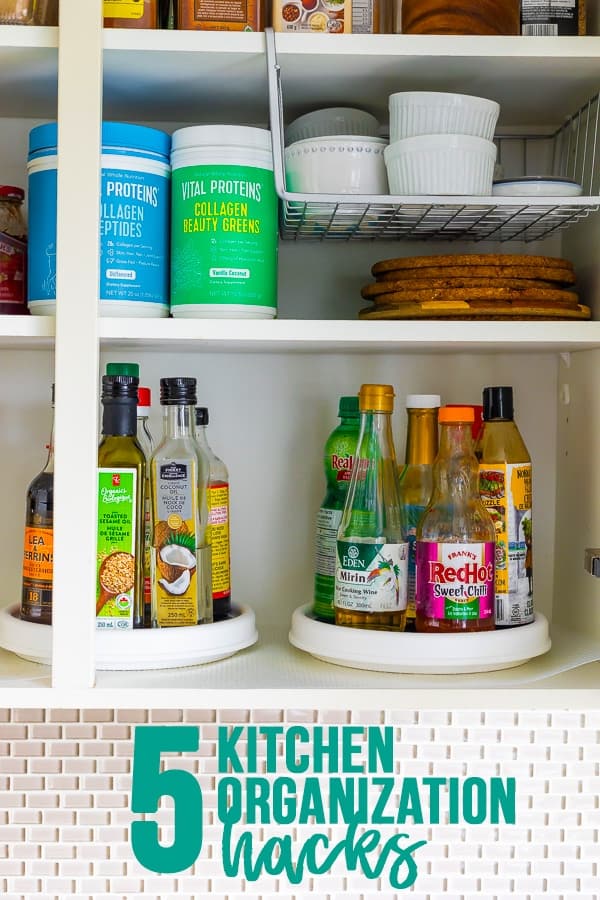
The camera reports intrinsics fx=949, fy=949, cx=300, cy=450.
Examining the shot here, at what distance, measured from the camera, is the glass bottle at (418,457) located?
1079 mm

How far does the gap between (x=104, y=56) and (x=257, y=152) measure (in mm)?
186

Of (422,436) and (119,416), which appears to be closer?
(119,416)

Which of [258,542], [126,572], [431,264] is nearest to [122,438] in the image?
[126,572]

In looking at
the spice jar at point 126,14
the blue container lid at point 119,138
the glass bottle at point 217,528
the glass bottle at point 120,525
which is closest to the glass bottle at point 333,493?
the glass bottle at point 217,528

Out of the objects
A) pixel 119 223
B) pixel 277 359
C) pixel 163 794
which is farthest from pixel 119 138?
pixel 163 794

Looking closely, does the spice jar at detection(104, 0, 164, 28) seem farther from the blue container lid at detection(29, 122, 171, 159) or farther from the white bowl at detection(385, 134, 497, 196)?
the white bowl at detection(385, 134, 497, 196)

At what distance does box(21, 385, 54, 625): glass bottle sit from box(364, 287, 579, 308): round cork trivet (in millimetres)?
450

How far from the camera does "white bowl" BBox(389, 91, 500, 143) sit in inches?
37.4

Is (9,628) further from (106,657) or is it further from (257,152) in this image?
(257,152)

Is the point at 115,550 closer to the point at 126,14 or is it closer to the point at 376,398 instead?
the point at 376,398

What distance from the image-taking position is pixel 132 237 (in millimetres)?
966

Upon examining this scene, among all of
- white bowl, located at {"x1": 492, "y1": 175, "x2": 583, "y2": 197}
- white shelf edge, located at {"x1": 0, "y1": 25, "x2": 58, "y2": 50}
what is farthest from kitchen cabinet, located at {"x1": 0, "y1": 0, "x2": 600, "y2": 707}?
white bowl, located at {"x1": 492, "y1": 175, "x2": 583, "y2": 197}

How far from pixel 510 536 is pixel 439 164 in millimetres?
Result: 399

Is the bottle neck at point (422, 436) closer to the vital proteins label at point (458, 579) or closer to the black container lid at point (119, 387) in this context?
the vital proteins label at point (458, 579)
